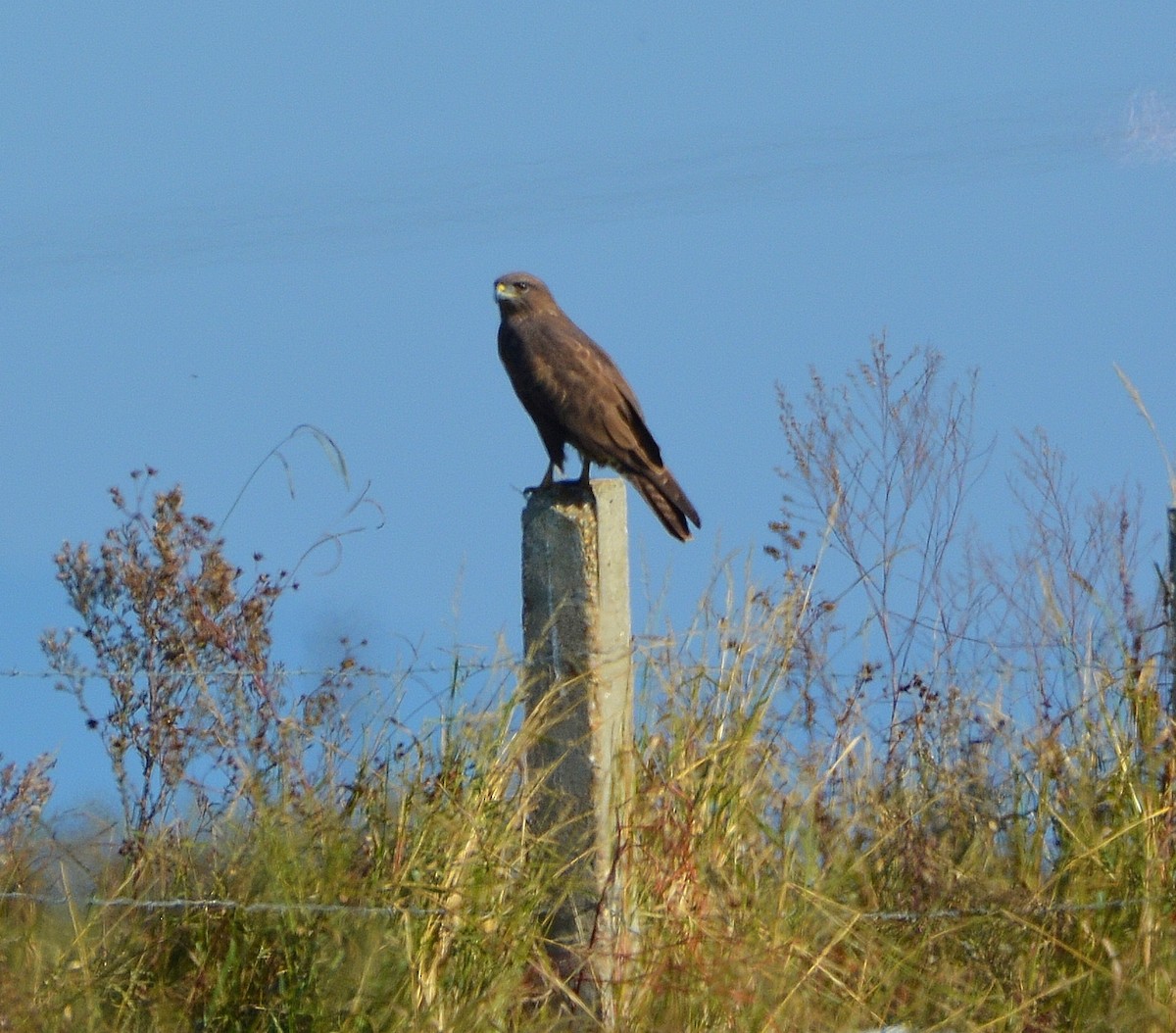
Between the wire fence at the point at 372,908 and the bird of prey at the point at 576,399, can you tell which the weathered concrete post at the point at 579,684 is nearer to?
the wire fence at the point at 372,908

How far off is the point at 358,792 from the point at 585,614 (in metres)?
0.55

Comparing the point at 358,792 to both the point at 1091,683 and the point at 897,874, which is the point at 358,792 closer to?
the point at 897,874

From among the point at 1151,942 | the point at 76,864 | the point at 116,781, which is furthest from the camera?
the point at 116,781

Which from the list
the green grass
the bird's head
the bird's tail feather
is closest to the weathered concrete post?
the green grass

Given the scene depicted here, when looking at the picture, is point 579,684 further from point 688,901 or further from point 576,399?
point 576,399

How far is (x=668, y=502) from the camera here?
4.69 meters

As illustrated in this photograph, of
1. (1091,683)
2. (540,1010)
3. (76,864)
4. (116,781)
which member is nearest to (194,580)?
(116,781)

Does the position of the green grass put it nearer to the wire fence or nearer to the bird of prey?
the wire fence

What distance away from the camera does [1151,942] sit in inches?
126

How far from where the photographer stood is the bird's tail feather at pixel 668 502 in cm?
464

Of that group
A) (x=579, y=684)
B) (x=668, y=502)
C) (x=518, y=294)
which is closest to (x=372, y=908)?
(x=579, y=684)

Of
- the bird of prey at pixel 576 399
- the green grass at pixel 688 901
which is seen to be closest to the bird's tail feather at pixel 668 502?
the bird of prey at pixel 576 399

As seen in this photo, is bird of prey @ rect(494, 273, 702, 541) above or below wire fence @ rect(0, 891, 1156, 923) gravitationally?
above

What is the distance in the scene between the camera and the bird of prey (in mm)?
4738
